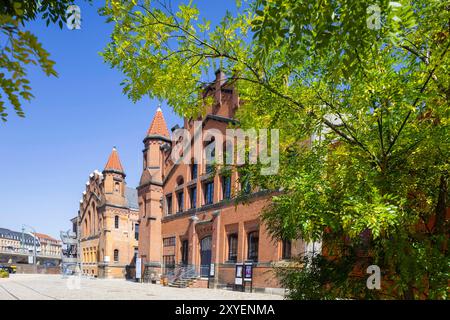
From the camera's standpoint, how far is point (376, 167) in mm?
4027

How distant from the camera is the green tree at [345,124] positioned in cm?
364

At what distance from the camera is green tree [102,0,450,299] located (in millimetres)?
3637

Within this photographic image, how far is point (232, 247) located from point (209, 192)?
4.74m

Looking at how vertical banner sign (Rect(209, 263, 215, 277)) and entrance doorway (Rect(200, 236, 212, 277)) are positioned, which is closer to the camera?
vertical banner sign (Rect(209, 263, 215, 277))

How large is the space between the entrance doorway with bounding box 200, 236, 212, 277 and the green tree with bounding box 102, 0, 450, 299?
22.4 metres

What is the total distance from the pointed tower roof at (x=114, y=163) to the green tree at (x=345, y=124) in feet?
152

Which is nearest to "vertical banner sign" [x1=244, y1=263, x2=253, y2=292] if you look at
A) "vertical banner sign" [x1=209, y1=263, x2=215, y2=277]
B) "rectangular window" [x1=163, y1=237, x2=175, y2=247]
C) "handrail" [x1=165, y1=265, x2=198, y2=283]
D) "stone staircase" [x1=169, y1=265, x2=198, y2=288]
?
"vertical banner sign" [x1=209, y1=263, x2=215, y2=277]

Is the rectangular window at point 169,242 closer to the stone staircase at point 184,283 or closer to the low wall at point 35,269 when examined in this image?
the stone staircase at point 184,283

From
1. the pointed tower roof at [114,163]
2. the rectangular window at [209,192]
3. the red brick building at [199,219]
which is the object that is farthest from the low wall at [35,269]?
the rectangular window at [209,192]

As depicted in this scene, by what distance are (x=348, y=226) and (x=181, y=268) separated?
26.7 metres

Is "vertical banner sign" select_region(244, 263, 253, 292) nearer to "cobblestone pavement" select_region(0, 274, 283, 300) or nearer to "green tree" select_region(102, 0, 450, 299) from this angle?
"cobblestone pavement" select_region(0, 274, 283, 300)

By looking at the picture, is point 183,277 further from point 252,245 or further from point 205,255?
point 252,245

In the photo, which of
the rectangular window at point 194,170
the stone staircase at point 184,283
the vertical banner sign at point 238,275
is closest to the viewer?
the vertical banner sign at point 238,275

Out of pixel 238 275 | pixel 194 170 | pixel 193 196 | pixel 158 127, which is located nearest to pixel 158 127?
pixel 158 127
